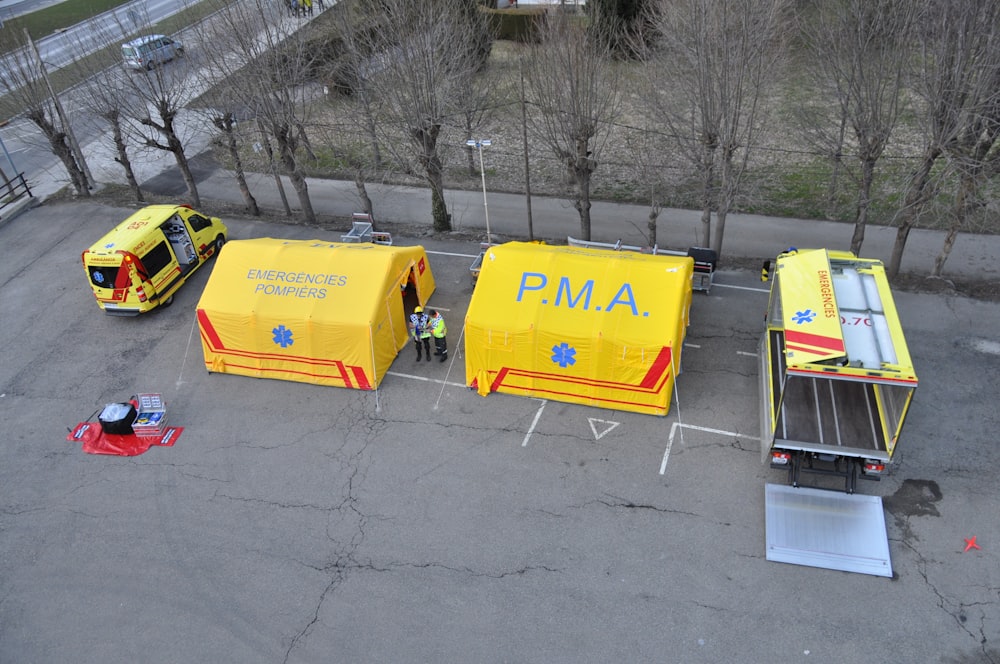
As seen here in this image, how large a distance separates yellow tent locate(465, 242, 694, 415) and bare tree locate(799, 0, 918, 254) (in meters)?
5.67

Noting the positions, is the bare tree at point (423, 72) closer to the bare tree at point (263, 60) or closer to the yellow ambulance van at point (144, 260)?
the bare tree at point (263, 60)

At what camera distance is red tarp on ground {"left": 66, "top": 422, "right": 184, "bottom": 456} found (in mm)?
14203

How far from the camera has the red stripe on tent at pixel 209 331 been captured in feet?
51.4

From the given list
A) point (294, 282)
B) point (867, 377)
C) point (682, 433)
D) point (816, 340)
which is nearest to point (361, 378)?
point (294, 282)

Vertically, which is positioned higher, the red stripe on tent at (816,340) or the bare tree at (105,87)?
the bare tree at (105,87)

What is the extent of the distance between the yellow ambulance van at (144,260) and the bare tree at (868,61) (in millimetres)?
17451

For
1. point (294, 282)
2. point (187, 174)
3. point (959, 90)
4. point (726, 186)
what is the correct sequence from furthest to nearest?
point (187, 174)
point (726, 186)
point (294, 282)
point (959, 90)

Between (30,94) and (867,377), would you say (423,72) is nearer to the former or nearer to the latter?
(867,377)

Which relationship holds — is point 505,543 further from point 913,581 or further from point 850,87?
point 850,87

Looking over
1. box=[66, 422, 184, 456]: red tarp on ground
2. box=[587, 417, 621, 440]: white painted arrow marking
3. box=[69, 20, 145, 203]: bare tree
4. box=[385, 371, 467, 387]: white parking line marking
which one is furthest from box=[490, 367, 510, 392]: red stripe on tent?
box=[69, 20, 145, 203]: bare tree

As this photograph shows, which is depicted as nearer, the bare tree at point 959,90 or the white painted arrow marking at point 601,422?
the bare tree at point 959,90

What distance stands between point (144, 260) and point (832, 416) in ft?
54.7

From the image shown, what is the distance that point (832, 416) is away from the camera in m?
12.3

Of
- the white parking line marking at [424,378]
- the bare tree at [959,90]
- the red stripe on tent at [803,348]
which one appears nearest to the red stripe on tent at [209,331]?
the white parking line marking at [424,378]
